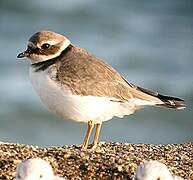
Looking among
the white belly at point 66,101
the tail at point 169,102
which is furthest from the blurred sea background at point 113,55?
the white belly at point 66,101

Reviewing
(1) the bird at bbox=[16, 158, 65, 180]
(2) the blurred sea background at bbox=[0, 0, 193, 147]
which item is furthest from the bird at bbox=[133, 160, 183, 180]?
(2) the blurred sea background at bbox=[0, 0, 193, 147]

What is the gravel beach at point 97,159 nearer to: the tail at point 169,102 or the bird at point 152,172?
the tail at point 169,102

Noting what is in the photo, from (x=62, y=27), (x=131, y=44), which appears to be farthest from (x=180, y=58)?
(x=62, y=27)

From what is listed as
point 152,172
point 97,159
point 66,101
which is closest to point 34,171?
point 152,172

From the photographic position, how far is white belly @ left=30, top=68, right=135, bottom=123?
6.35m

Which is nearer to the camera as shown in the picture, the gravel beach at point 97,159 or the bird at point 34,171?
the bird at point 34,171

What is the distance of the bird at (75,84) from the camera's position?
637 cm

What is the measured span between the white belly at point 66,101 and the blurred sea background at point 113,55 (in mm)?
5841

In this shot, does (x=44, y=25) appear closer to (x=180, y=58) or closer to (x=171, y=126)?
(x=180, y=58)

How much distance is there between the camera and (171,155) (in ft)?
21.8

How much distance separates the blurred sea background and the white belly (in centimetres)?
584

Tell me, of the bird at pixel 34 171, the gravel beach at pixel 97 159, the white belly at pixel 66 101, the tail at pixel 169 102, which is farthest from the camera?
the tail at pixel 169 102

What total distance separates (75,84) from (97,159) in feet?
2.03

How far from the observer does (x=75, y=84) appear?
6.41 meters
